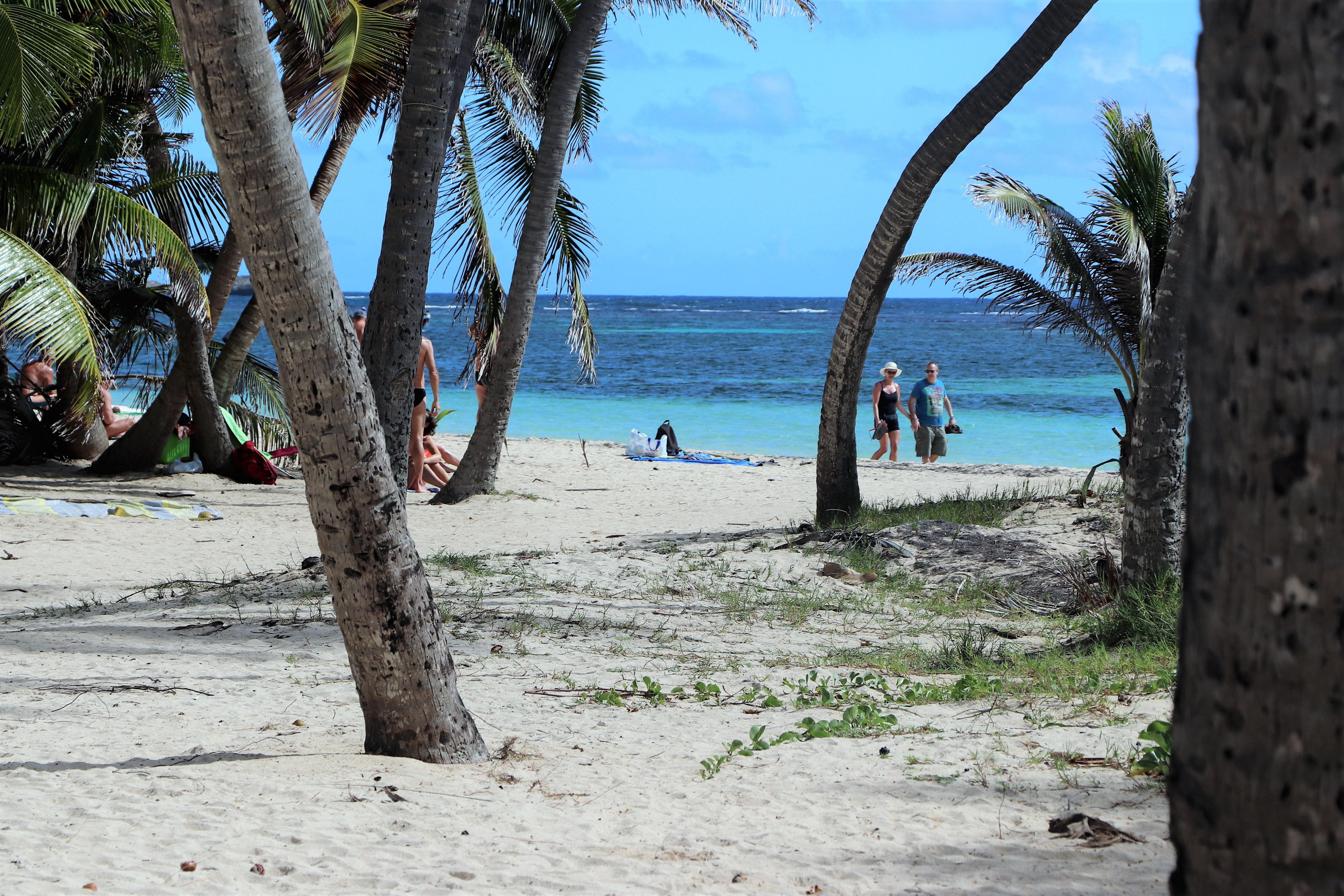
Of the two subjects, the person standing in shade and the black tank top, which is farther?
the black tank top

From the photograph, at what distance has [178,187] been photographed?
10.6 meters

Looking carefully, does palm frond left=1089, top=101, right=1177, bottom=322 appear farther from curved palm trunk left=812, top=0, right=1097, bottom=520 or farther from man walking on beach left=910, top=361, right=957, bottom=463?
man walking on beach left=910, top=361, right=957, bottom=463

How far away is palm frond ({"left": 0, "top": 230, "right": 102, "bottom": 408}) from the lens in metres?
8.30

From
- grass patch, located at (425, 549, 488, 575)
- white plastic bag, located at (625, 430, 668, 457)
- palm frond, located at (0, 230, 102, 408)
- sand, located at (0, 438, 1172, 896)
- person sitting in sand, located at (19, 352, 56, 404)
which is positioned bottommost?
sand, located at (0, 438, 1172, 896)

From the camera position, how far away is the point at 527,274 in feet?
33.5

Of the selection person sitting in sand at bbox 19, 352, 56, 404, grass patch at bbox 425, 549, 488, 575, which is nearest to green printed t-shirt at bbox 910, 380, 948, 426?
grass patch at bbox 425, 549, 488, 575

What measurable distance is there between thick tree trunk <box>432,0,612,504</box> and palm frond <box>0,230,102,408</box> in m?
3.38

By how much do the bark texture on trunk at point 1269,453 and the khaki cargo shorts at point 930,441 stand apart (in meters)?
14.6

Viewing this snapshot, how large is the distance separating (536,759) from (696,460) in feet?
40.7

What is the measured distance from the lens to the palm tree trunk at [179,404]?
429 inches

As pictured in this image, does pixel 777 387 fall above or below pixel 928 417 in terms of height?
above

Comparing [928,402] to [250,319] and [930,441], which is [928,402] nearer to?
[930,441]

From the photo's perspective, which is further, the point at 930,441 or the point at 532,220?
the point at 930,441

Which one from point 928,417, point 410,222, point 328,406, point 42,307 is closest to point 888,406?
point 928,417
